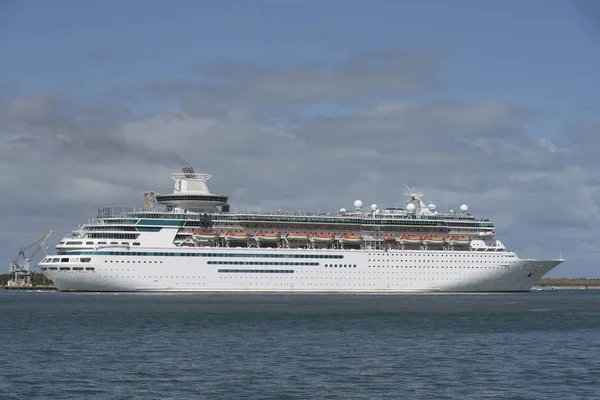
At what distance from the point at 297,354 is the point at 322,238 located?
6012 centimetres

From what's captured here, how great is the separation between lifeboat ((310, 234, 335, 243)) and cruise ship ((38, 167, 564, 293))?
13cm

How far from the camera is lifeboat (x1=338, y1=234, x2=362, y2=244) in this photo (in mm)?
102312

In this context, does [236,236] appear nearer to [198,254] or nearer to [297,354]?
[198,254]

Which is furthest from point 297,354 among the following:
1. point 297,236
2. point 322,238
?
point 322,238

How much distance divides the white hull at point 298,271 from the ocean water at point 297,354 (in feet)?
71.3

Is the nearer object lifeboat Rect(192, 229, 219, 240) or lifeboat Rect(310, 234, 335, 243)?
lifeboat Rect(192, 229, 219, 240)

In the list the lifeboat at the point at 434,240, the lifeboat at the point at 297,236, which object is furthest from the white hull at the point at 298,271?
the lifeboat at the point at 297,236

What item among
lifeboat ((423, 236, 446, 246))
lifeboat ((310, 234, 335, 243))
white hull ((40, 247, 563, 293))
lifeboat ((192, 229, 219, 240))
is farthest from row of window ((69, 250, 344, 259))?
lifeboat ((423, 236, 446, 246))

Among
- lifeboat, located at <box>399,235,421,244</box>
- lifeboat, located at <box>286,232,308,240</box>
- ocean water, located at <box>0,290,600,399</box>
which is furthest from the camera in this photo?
lifeboat, located at <box>399,235,421,244</box>

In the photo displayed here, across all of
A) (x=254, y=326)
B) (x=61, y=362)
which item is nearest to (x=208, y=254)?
(x=254, y=326)

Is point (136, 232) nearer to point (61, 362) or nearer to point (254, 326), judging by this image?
point (254, 326)

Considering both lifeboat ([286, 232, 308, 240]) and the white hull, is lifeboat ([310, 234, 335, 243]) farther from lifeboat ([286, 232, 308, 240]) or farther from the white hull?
the white hull

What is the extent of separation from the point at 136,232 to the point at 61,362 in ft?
A: 179

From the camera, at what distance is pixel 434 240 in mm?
105188
